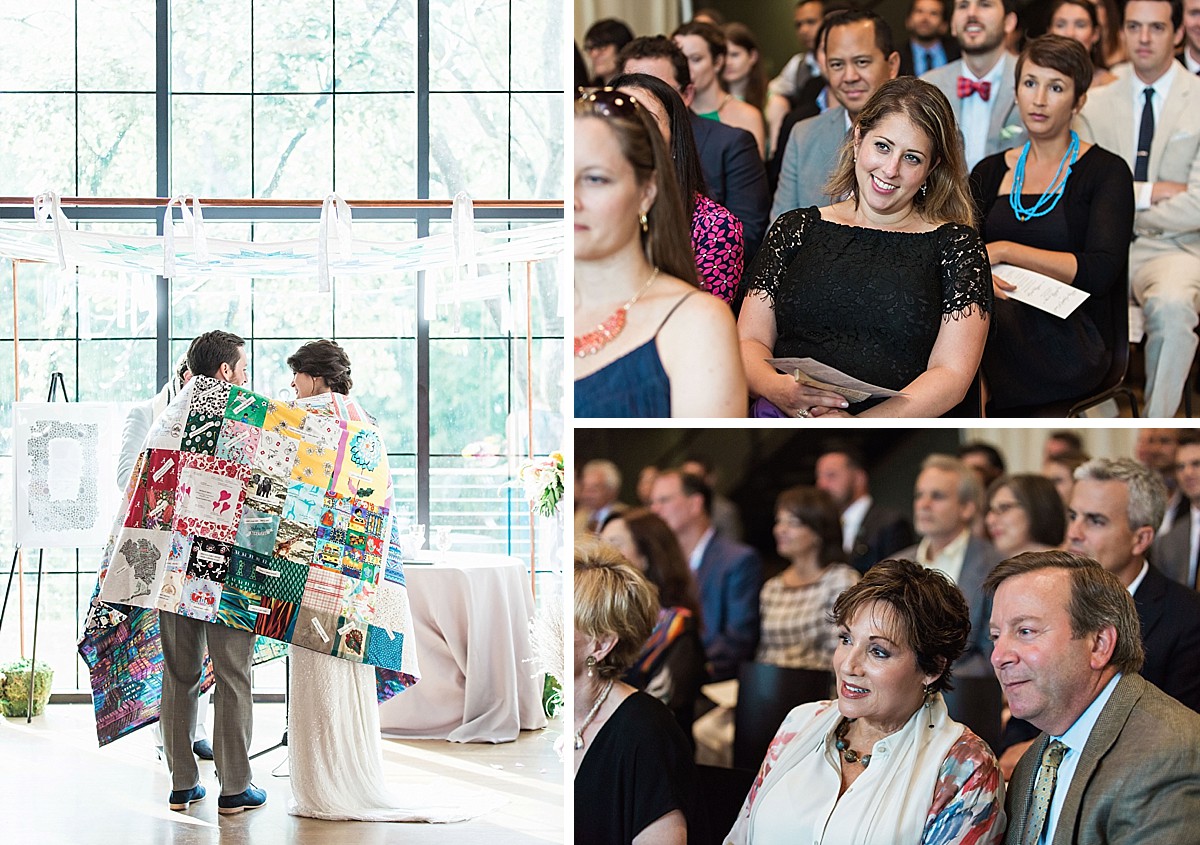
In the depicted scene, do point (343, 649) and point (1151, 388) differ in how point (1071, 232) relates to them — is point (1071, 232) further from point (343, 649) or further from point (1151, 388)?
point (343, 649)

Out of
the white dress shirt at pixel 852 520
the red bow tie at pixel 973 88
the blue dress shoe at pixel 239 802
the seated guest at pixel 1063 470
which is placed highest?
the red bow tie at pixel 973 88

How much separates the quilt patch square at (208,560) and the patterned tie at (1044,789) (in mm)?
2553

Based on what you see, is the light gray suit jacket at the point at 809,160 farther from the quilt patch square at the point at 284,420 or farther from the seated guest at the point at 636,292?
the quilt patch square at the point at 284,420

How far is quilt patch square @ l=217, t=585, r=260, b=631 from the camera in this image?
3881mm

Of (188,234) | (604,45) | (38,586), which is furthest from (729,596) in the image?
(38,586)

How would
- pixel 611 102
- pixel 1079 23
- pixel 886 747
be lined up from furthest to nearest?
pixel 1079 23, pixel 886 747, pixel 611 102

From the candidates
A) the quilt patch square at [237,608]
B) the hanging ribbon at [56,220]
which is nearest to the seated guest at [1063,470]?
the quilt patch square at [237,608]

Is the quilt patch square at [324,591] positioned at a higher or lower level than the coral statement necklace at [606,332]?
lower

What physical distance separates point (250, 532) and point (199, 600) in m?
0.26

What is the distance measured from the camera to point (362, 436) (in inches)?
160

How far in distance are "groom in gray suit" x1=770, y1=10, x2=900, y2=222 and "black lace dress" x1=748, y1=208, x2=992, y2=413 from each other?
0.78 feet

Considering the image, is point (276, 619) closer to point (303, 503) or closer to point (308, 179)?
point (303, 503)

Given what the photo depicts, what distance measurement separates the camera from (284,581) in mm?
3930

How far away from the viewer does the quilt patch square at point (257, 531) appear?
12.8 ft
